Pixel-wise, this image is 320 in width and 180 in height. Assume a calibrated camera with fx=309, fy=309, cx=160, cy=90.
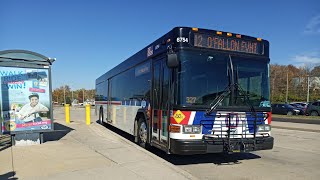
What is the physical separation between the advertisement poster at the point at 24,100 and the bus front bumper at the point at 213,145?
5.20 m

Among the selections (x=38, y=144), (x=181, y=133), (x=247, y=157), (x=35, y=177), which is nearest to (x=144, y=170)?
(x=181, y=133)

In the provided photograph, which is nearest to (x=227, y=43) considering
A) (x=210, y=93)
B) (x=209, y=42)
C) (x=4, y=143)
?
(x=209, y=42)

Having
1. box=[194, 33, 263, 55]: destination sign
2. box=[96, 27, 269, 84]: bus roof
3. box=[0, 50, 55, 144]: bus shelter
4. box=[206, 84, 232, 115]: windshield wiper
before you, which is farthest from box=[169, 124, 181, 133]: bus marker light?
box=[0, 50, 55, 144]: bus shelter

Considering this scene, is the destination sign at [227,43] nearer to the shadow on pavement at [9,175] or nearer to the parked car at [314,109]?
the shadow on pavement at [9,175]

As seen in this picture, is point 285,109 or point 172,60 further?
point 285,109

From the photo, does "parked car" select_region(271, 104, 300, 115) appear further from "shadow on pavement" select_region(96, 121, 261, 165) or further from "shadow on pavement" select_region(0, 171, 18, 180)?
"shadow on pavement" select_region(0, 171, 18, 180)

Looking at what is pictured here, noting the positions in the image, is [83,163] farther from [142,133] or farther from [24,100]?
[24,100]

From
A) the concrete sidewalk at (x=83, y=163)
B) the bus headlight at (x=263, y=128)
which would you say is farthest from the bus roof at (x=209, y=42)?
the concrete sidewalk at (x=83, y=163)

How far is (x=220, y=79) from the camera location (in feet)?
24.2

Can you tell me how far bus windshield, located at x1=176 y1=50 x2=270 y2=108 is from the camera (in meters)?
7.08

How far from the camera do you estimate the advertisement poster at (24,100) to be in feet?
31.9

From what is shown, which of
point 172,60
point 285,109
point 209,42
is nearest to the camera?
point 172,60

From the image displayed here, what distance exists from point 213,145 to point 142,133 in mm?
3335

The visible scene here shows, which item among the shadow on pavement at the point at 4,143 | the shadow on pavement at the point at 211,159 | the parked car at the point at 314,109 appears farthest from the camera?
the parked car at the point at 314,109
